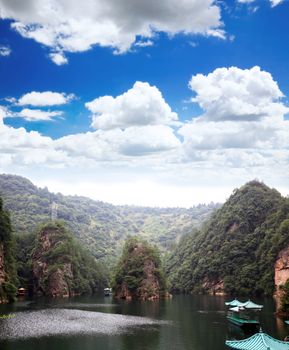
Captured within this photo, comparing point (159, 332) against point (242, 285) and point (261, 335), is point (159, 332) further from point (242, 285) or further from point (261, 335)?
point (242, 285)

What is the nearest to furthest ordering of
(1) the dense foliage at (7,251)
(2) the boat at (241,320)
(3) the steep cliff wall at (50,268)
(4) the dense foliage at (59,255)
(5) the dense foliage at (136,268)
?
(2) the boat at (241,320) → (1) the dense foliage at (7,251) → (5) the dense foliage at (136,268) → (3) the steep cliff wall at (50,268) → (4) the dense foliage at (59,255)

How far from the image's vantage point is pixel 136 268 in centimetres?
16438

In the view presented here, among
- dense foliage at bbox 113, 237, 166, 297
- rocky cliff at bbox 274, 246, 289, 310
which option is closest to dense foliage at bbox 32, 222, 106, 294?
dense foliage at bbox 113, 237, 166, 297

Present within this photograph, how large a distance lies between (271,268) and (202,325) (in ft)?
321

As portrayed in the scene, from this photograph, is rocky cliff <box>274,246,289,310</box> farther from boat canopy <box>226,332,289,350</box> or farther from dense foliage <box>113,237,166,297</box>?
boat canopy <box>226,332,289,350</box>

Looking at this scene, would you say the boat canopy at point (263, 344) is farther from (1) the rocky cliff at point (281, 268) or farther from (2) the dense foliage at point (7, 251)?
(1) the rocky cliff at point (281, 268)

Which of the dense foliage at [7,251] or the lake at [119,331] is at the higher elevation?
the dense foliage at [7,251]

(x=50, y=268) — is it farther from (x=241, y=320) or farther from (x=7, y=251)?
(x=241, y=320)

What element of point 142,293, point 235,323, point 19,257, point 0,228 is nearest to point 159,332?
point 235,323

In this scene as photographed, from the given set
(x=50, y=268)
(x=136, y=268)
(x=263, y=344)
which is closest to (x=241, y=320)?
(x=263, y=344)

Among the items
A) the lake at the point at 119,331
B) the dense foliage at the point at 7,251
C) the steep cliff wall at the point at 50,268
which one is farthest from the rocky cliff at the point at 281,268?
the dense foliage at the point at 7,251

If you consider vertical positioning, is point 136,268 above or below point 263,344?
above

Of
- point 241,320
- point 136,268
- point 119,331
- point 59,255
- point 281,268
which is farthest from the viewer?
→ point 59,255

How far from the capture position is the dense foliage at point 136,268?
161375 mm
